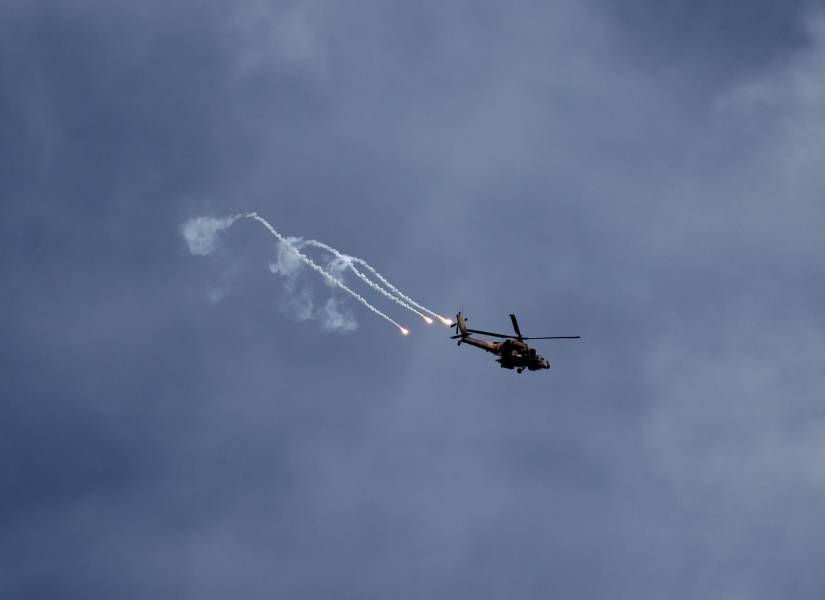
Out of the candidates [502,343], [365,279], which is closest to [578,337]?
[502,343]

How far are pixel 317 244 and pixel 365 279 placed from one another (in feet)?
26.5

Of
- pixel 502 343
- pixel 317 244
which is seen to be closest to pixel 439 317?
pixel 502 343

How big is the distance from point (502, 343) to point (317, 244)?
27002 mm

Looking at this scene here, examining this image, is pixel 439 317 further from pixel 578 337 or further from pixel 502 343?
pixel 578 337

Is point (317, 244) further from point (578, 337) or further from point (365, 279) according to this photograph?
point (578, 337)

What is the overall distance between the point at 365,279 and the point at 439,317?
11.8 meters

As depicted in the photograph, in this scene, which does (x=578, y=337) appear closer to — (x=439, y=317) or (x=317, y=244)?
(x=439, y=317)

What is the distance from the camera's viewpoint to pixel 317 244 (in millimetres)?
150000

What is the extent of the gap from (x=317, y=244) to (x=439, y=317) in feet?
60.0

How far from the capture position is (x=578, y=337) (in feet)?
475

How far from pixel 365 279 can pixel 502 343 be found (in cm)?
2013

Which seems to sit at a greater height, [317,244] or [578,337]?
[317,244]

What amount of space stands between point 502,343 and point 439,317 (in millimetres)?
8816

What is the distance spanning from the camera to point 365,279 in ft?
484
